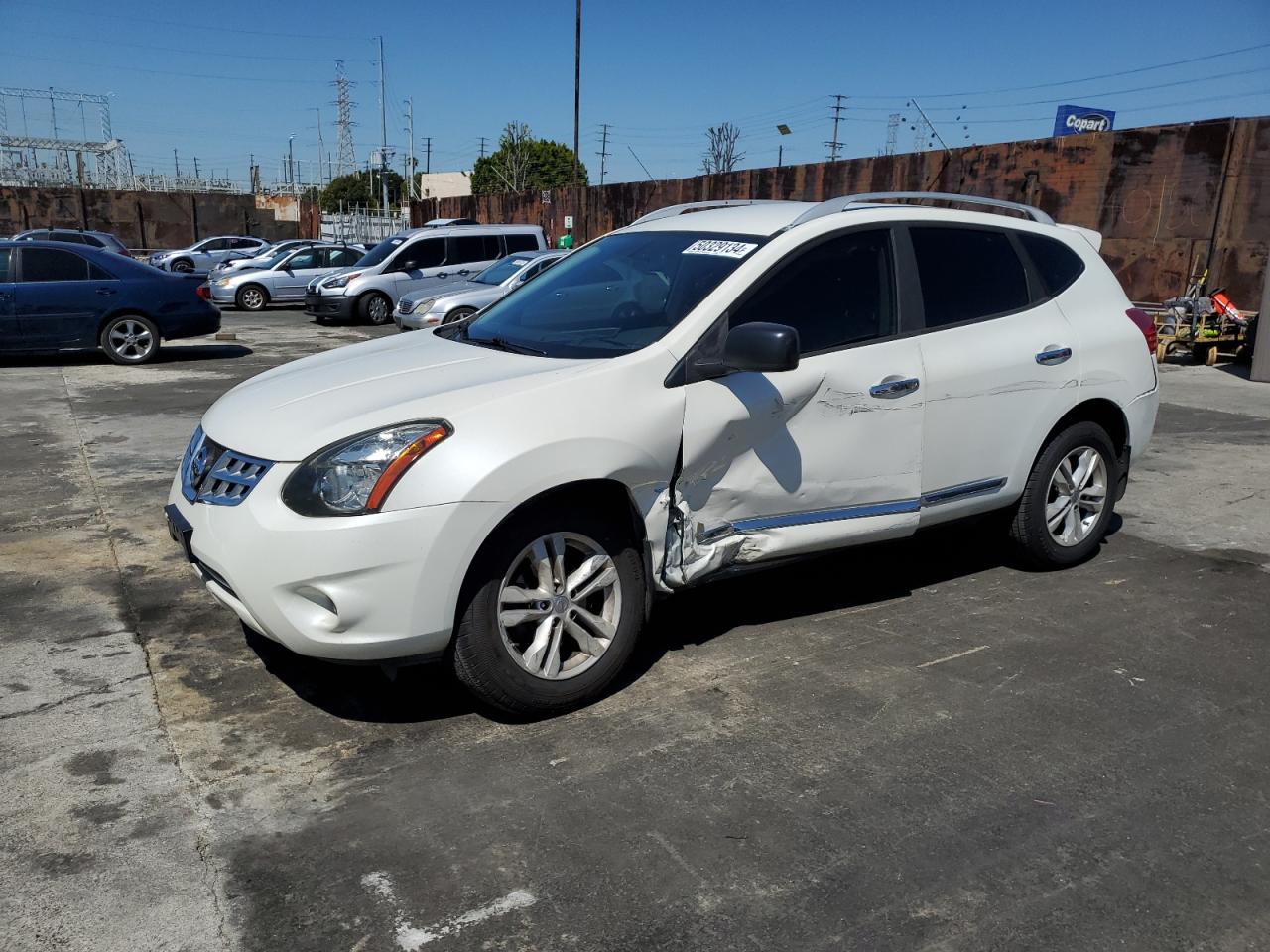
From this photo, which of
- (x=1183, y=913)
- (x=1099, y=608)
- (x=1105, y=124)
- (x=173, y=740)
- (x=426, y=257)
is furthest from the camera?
(x=1105, y=124)

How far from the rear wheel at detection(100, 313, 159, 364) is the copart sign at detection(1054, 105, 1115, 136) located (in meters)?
42.6

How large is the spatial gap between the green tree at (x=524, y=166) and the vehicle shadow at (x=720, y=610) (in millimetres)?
82772

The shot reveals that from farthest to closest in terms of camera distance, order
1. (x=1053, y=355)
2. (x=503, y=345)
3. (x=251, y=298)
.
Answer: (x=251, y=298), (x=1053, y=355), (x=503, y=345)

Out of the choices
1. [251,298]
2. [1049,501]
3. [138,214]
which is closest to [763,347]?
[1049,501]

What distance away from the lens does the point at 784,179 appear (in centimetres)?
2456

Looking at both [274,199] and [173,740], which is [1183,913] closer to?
[173,740]

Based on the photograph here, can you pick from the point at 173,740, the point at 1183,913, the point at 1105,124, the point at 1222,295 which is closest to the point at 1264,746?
the point at 1183,913

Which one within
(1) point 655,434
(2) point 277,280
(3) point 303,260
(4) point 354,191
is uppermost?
(4) point 354,191

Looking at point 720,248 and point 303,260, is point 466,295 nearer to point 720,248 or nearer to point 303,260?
point 303,260

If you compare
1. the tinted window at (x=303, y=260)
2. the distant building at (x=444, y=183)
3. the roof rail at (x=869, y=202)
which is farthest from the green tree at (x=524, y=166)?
the roof rail at (x=869, y=202)

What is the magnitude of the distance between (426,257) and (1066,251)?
16052 mm

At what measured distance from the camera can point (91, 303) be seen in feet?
42.3

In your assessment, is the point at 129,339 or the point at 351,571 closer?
the point at 351,571

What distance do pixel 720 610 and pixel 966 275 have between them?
190cm
